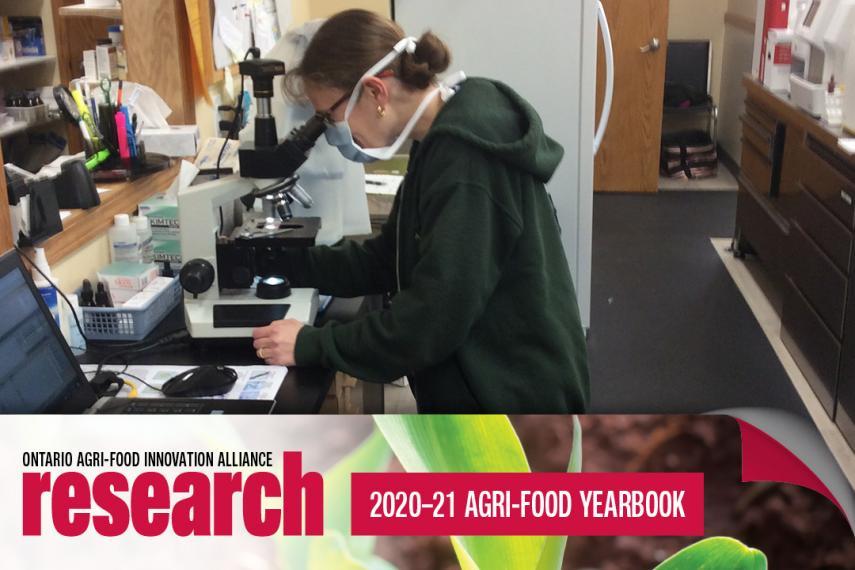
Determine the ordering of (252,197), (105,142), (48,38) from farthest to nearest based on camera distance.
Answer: (48,38)
(105,142)
(252,197)

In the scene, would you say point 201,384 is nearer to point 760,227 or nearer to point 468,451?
point 468,451

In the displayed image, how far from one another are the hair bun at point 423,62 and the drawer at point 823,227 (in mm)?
1795

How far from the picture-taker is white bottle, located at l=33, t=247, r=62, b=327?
5.55ft

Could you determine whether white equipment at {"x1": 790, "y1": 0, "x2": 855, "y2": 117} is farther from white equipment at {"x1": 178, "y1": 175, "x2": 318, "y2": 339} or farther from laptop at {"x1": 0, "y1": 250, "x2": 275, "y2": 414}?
laptop at {"x1": 0, "y1": 250, "x2": 275, "y2": 414}

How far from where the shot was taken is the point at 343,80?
1510 millimetres

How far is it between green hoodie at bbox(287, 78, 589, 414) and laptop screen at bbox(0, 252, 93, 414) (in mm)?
355

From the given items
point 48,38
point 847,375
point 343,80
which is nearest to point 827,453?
point 343,80

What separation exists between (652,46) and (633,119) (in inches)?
17.4

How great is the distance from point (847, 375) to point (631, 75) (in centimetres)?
344

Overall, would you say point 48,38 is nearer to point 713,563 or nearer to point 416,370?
point 416,370

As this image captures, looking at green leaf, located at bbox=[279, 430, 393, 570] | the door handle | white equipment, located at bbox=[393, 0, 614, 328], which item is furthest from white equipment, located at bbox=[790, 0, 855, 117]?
green leaf, located at bbox=[279, 430, 393, 570]

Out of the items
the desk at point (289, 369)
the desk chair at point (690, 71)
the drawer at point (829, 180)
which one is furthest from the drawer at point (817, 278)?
the desk chair at point (690, 71)

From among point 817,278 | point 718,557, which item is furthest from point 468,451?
point 817,278

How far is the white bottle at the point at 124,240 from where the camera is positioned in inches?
82.7
